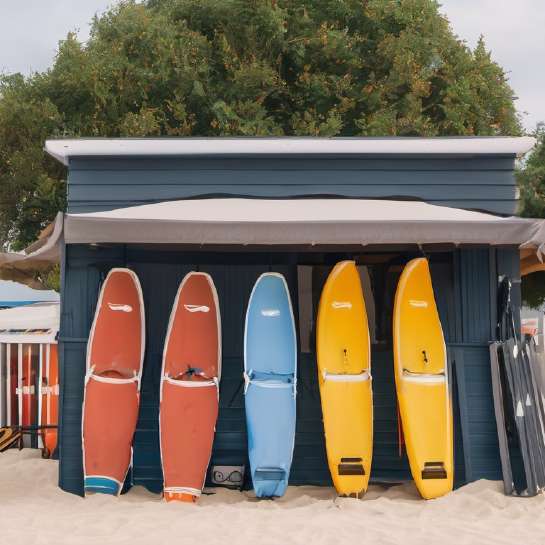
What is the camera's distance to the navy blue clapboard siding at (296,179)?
6770 mm

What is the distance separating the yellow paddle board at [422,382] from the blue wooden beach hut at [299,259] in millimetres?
249

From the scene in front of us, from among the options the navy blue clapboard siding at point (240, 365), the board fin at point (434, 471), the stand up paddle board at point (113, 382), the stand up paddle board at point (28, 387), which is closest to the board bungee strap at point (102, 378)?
the stand up paddle board at point (113, 382)

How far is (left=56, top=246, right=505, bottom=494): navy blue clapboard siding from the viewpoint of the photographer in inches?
254

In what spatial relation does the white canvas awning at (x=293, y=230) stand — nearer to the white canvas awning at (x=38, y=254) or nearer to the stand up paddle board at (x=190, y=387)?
the white canvas awning at (x=38, y=254)

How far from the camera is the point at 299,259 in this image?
687cm

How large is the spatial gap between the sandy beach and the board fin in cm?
17

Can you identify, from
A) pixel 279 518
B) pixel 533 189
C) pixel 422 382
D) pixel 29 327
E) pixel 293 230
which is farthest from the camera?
pixel 533 189

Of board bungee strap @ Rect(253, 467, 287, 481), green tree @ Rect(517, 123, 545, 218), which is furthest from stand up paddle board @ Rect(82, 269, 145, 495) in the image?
green tree @ Rect(517, 123, 545, 218)

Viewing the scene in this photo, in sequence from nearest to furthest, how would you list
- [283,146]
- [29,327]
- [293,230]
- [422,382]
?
1. [293,230]
2. [422,382]
3. [283,146]
4. [29,327]

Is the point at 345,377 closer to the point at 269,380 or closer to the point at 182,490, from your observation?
the point at 269,380

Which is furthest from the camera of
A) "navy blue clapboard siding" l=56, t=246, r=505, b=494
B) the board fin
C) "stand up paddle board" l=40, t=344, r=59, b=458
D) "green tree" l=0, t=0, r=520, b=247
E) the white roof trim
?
"green tree" l=0, t=0, r=520, b=247

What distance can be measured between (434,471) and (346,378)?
966 millimetres

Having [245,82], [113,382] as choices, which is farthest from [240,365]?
[245,82]

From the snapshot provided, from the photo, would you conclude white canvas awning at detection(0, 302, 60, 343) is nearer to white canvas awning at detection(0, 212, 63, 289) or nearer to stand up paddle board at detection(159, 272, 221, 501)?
white canvas awning at detection(0, 212, 63, 289)
